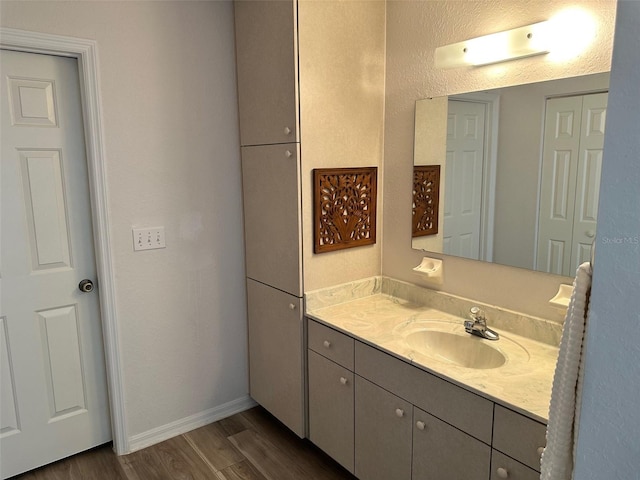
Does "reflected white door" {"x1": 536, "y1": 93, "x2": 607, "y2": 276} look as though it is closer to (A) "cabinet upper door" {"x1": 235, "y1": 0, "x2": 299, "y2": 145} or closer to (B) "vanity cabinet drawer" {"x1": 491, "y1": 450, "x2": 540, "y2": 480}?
(B) "vanity cabinet drawer" {"x1": 491, "y1": 450, "x2": 540, "y2": 480}

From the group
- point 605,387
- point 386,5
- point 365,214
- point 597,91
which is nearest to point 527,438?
point 605,387

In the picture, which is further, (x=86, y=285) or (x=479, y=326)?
(x=86, y=285)

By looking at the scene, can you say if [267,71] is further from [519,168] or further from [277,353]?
[277,353]

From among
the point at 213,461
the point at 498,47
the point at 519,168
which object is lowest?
the point at 213,461

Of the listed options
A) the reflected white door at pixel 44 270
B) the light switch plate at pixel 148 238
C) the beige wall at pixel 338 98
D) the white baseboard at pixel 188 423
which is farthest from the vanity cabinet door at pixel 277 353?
the reflected white door at pixel 44 270

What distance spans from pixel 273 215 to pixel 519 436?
1458 millimetres

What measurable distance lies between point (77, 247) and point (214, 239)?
0.67 metres

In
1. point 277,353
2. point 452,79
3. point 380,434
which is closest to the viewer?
point 380,434

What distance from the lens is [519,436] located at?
134 centimetres

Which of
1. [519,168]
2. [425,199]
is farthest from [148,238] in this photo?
[519,168]

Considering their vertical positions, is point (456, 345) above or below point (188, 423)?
above

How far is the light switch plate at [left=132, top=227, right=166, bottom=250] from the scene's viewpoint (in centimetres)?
226

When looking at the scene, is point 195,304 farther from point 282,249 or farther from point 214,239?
point 282,249

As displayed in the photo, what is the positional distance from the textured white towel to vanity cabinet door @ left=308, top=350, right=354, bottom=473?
1.24m
